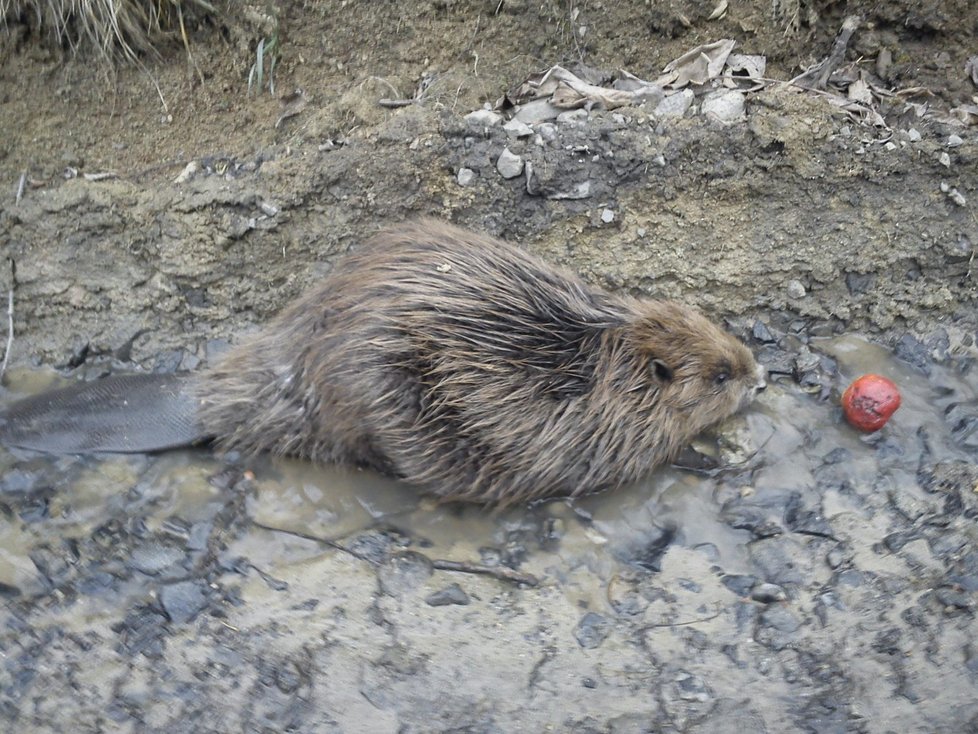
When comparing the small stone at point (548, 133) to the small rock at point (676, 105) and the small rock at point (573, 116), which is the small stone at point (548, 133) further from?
the small rock at point (676, 105)

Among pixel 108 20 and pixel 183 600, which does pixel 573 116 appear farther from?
pixel 183 600

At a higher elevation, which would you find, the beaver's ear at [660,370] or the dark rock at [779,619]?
the beaver's ear at [660,370]

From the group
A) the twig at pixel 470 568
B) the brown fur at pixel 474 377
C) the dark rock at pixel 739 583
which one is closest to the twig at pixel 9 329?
the brown fur at pixel 474 377

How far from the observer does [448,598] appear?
7.22 feet

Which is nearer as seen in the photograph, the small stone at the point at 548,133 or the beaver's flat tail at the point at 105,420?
the beaver's flat tail at the point at 105,420

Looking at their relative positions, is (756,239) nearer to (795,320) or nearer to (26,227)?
(795,320)

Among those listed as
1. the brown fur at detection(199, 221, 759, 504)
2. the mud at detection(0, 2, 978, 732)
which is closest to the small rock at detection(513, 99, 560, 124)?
the mud at detection(0, 2, 978, 732)

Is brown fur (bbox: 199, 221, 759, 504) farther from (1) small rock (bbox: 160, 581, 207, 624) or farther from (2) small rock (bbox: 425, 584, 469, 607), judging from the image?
(1) small rock (bbox: 160, 581, 207, 624)

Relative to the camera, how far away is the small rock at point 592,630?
6.91ft

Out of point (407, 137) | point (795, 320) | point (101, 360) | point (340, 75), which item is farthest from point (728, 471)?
point (101, 360)

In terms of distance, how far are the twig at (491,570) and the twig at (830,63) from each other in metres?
1.82

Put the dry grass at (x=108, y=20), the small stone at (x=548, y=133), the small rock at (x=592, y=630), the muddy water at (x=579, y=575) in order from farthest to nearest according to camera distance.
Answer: the small stone at (x=548, y=133) → the dry grass at (x=108, y=20) → the small rock at (x=592, y=630) → the muddy water at (x=579, y=575)

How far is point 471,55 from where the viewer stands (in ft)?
9.82

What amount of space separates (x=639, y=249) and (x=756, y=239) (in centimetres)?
37
